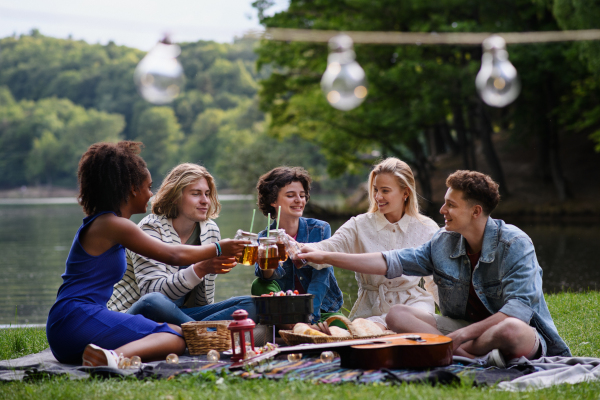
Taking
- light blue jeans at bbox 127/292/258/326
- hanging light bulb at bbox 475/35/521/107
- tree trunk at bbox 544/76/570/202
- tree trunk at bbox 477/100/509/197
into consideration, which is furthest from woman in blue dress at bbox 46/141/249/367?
tree trunk at bbox 544/76/570/202

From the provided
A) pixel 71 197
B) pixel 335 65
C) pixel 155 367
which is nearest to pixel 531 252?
pixel 335 65

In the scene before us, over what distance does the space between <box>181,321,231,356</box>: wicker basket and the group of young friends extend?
0.27 feet

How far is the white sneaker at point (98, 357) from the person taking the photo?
3674mm

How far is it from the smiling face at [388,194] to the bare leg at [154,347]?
1997mm

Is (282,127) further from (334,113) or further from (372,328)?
Answer: (372,328)

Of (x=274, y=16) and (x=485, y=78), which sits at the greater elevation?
(x=274, y=16)

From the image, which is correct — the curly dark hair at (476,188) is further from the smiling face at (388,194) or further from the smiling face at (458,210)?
the smiling face at (388,194)

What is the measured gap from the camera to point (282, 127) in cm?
3055

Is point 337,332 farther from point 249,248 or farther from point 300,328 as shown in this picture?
point 249,248

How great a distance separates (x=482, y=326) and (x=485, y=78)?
8.69 feet

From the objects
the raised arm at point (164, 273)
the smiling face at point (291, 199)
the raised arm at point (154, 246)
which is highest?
the smiling face at point (291, 199)

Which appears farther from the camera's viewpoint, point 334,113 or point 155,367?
point 334,113

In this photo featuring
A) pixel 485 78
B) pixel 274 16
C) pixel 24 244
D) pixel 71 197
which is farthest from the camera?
pixel 71 197

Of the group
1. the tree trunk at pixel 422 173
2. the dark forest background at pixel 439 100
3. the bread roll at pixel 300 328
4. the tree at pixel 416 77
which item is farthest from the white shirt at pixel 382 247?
the tree trunk at pixel 422 173
